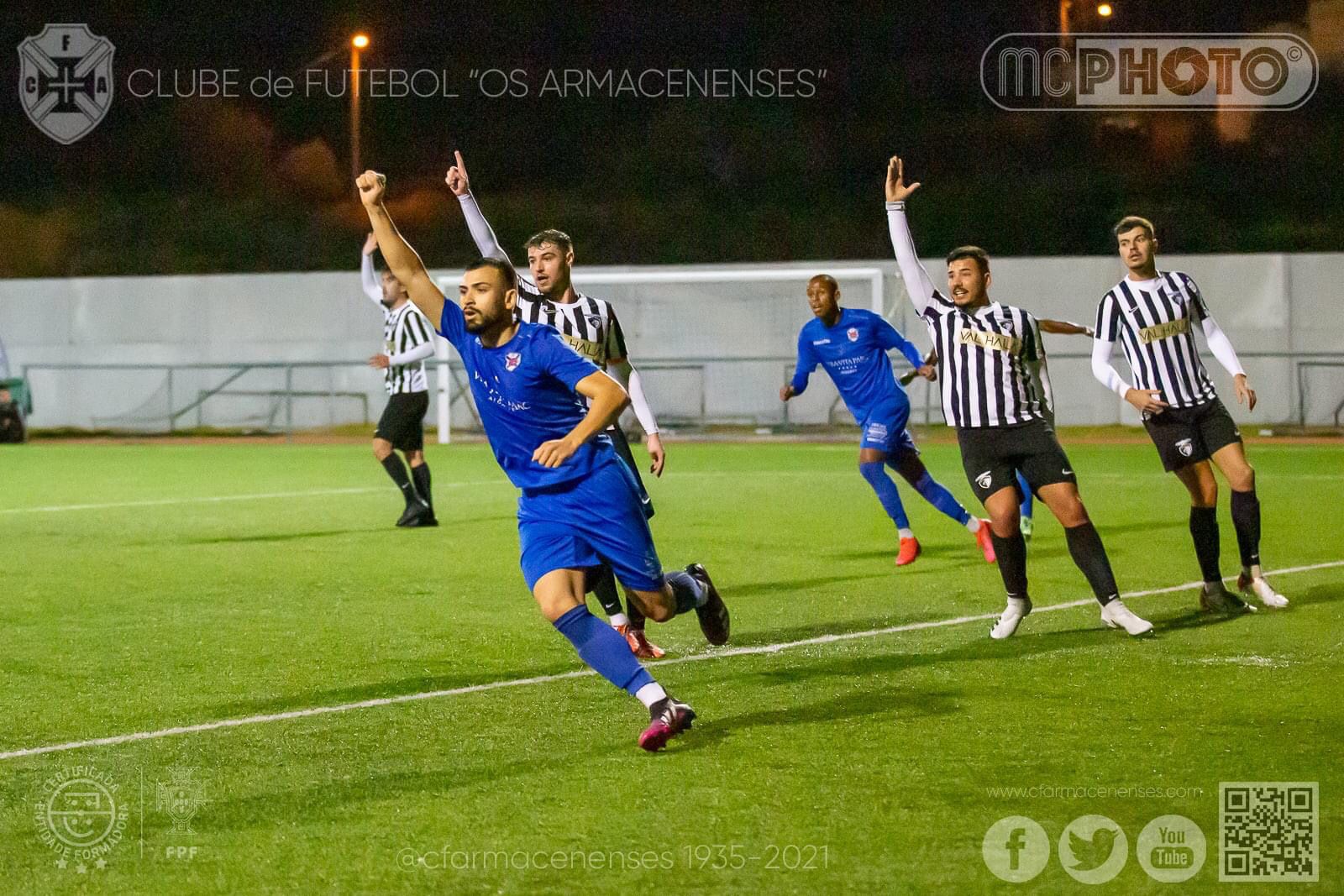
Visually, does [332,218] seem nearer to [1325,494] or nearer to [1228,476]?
[1325,494]

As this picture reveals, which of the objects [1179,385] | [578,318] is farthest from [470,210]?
[1179,385]

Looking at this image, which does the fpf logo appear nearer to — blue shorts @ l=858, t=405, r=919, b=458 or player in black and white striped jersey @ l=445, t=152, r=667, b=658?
blue shorts @ l=858, t=405, r=919, b=458

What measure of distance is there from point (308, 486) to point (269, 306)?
51.8 ft

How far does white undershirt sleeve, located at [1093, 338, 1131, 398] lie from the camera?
8.02 meters

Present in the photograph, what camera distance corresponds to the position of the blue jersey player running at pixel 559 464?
5.40 metres

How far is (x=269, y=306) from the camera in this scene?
32750 mm

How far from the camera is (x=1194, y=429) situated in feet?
27.3

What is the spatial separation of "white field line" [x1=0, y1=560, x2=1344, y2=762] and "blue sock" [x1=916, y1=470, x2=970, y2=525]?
2060 millimetres

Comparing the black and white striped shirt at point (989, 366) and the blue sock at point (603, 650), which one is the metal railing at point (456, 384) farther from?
the blue sock at point (603, 650)

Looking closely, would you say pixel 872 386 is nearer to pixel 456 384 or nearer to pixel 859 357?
pixel 859 357

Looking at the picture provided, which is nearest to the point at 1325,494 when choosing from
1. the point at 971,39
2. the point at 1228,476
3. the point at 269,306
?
the point at 1228,476

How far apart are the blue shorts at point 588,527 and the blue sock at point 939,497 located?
18.8 feet

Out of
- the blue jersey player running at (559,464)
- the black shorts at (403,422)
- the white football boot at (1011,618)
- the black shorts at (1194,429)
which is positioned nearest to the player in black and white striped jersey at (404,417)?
the black shorts at (403,422)

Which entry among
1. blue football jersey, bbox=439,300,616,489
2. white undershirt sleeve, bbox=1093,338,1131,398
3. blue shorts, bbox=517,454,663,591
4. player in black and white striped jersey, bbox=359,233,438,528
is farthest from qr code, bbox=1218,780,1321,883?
player in black and white striped jersey, bbox=359,233,438,528
